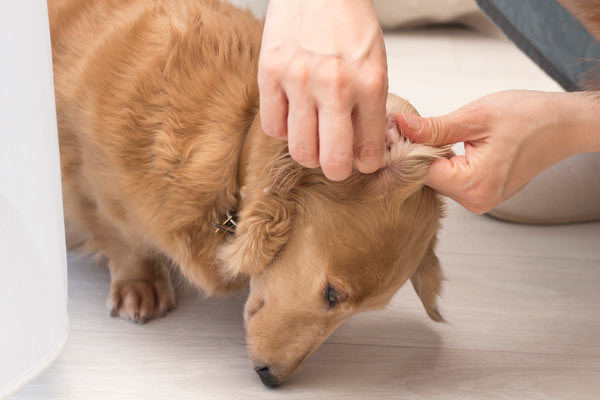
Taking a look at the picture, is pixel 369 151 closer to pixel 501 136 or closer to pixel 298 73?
pixel 298 73

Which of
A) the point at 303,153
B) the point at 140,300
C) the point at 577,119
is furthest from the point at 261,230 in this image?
the point at 577,119

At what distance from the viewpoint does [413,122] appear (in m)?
1.27

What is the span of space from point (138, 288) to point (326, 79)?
0.91 meters

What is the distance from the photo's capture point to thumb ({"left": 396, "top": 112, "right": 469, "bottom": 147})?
1.26m

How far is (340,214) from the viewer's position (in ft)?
4.31

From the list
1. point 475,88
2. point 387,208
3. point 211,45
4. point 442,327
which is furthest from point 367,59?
point 475,88

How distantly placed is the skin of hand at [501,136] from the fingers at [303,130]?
0.77 ft

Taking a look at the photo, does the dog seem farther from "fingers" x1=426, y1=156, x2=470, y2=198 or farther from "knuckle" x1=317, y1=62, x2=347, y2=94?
"knuckle" x1=317, y1=62, x2=347, y2=94

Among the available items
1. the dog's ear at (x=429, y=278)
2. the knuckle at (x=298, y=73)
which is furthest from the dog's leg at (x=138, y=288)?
the knuckle at (x=298, y=73)

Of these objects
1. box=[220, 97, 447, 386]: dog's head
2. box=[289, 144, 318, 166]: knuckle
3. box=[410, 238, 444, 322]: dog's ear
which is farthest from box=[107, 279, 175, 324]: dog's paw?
box=[289, 144, 318, 166]: knuckle

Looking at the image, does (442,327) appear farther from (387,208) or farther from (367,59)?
(367,59)

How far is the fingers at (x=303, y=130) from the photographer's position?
3.47 ft

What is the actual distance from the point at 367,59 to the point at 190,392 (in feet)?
2.63

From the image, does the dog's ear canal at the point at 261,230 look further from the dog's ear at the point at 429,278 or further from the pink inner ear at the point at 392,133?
the dog's ear at the point at 429,278
